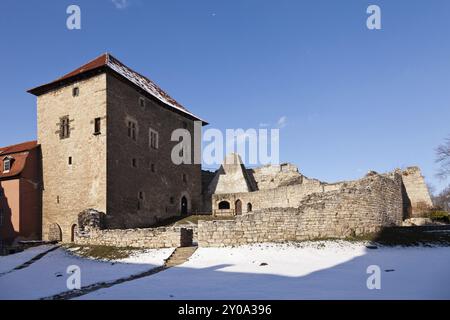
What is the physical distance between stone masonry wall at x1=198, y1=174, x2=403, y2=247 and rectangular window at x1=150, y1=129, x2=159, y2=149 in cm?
1317

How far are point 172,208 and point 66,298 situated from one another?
21321 mm

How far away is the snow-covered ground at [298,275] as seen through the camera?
9.88 m

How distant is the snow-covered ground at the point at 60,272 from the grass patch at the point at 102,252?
45cm

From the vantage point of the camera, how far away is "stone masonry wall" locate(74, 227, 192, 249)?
19.2 metres

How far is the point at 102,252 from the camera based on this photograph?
19.6 meters

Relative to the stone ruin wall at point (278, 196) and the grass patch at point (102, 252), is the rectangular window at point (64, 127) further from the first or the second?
the stone ruin wall at point (278, 196)

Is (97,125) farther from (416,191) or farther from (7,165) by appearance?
(416,191)

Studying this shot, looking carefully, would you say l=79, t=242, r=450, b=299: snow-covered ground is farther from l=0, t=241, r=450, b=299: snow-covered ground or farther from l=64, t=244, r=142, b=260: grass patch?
l=64, t=244, r=142, b=260: grass patch

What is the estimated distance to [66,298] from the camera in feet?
35.1
